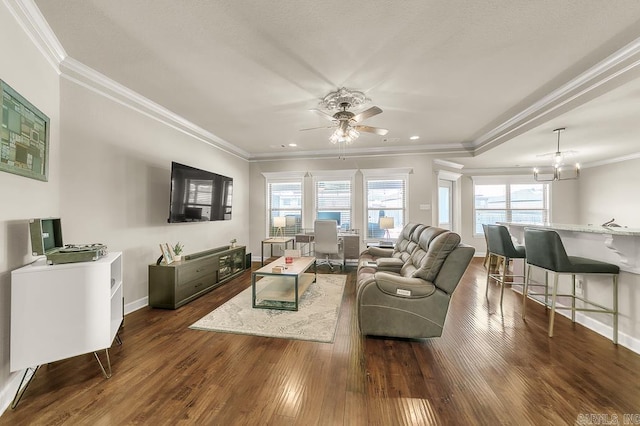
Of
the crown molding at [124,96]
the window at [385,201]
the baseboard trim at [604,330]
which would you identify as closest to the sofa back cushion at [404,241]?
the window at [385,201]

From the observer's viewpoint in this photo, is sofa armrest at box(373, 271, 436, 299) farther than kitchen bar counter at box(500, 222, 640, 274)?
Yes

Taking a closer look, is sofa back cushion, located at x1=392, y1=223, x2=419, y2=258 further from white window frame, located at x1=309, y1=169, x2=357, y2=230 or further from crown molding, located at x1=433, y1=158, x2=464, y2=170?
crown molding, located at x1=433, y1=158, x2=464, y2=170

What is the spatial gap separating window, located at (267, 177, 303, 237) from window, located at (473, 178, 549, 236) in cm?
499

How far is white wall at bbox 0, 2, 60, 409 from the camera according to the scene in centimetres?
160

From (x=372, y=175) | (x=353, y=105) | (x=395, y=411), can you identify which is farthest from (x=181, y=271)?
(x=372, y=175)

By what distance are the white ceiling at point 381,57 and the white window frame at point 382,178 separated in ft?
5.90

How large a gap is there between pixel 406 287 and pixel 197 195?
10.8 ft

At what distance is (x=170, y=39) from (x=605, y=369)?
4.50 m

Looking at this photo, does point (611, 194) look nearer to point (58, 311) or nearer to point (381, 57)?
point (381, 57)

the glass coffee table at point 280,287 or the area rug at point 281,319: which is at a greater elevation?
the glass coffee table at point 280,287

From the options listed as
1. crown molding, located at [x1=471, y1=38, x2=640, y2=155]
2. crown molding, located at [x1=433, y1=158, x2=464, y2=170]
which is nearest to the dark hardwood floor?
crown molding, located at [x1=471, y1=38, x2=640, y2=155]

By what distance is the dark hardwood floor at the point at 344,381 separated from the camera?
1509mm

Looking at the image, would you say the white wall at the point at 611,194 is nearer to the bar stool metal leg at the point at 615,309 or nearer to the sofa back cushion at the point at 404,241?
the bar stool metal leg at the point at 615,309

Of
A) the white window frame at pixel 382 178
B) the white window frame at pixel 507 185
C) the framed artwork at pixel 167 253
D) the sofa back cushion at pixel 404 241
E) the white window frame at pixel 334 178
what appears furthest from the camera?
the white window frame at pixel 507 185
